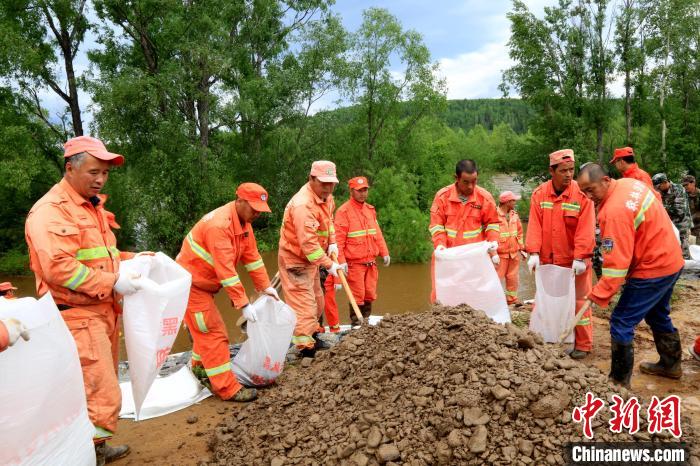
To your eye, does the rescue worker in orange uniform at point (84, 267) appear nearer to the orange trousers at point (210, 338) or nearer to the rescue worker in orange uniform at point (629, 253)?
the orange trousers at point (210, 338)

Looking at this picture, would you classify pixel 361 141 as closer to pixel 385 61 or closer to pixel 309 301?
pixel 385 61

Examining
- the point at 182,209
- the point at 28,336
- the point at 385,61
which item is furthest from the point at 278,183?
the point at 28,336

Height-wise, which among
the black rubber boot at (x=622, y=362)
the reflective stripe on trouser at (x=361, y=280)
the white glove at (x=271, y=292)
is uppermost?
the white glove at (x=271, y=292)

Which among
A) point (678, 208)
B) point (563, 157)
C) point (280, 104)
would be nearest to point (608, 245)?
point (563, 157)

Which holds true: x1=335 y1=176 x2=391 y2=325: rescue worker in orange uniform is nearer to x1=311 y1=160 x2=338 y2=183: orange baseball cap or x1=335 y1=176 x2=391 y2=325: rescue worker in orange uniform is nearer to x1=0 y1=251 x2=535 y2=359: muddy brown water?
x1=0 y1=251 x2=535 y2=359: muddy brown water

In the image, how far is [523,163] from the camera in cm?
2233

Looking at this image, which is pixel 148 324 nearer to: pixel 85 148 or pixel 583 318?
pixel 85 148

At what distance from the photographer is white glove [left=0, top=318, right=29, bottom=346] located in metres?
2.02

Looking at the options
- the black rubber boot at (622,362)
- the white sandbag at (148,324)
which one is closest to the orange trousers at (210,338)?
the white sandbag at (148,324)

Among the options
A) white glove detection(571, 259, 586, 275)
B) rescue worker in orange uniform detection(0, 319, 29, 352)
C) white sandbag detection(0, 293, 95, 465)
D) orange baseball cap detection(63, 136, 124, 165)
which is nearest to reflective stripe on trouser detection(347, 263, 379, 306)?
white glove detection(571, 259, 586, 275)

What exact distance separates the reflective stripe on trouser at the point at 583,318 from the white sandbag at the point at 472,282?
A: 2.14 ft

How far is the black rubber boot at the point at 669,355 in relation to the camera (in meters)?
3.88

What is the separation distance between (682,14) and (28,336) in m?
Result: 25.0

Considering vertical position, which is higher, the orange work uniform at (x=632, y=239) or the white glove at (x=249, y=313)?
the orange work uniform at (x=632, y=239)
